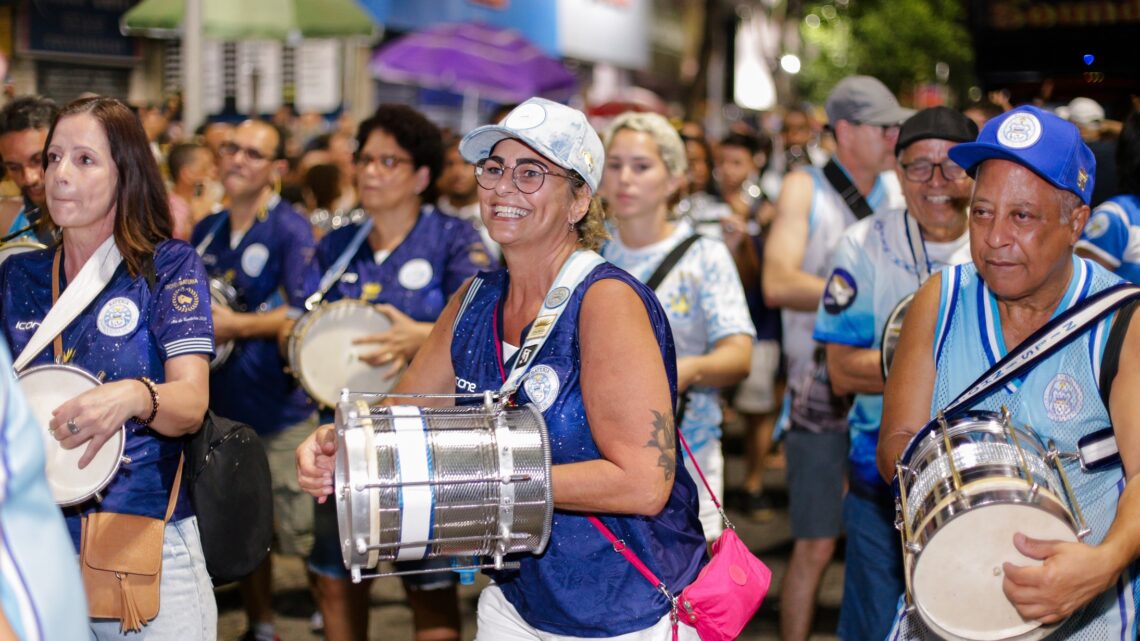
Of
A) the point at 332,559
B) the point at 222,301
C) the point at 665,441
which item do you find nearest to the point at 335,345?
the point at 222,301

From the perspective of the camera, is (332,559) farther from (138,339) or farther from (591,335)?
(591,335)

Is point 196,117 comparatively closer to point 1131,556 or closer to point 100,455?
point 100,455

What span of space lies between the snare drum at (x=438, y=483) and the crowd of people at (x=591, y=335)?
13 cm

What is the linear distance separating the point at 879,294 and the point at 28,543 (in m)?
3.44

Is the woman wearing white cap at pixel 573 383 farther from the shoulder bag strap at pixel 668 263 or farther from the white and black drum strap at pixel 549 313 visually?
the shoulder bag strap at pixel 668 263

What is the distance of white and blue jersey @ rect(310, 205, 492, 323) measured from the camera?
5613 mm

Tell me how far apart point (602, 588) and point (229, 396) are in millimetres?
3381

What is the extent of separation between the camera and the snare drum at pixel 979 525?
271cm

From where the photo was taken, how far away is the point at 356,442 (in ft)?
9.34

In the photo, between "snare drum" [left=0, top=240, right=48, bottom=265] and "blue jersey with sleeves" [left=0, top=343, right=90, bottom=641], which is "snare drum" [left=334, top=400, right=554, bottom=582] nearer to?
"blue jersey with sleeves" [left=0, top=343, right=90, bottom=641]

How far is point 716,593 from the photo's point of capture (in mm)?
3244

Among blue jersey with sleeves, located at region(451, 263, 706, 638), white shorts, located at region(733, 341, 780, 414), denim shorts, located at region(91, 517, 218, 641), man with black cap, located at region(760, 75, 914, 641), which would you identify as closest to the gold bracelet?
denim shorts, located at region(91, 517, 218, 641)

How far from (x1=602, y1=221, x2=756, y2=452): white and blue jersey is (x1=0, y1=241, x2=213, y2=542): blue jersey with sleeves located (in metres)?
2.22

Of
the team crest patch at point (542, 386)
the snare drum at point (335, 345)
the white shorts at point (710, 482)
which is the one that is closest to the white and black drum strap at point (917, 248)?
the white shorts at point (710, 482)
